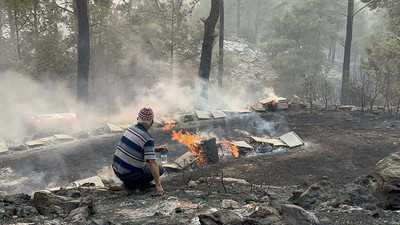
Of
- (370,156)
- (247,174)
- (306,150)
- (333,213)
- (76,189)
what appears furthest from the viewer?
(306,150)

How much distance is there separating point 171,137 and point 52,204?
22.4 ft

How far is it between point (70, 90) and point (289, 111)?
40.3 feet

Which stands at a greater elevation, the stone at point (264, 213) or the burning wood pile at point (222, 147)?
the stone at point (264, 213)

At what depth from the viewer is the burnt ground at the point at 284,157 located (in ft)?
23.4

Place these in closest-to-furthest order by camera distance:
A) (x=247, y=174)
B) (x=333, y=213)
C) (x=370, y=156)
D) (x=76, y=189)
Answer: (x=333, y=213) → (x=76, y=189) → (x=247, y=174) → (x=370, y=156)

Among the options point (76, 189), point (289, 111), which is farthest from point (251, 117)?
point (76, 189)

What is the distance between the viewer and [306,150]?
9.31 meters

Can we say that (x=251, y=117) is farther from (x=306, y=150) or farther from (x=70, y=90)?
(x=70, y=90)

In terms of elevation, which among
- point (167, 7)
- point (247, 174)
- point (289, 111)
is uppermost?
point (167, 7)

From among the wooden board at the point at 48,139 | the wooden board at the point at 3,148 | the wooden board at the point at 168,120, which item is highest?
the wooden board at the point at 168,120

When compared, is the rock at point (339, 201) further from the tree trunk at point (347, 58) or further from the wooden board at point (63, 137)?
the tree trunk at point (347, 58)

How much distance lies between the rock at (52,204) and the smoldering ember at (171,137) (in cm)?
2

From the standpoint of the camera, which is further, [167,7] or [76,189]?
[167,7]

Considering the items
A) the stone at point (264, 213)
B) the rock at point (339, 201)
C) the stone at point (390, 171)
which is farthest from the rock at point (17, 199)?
the stone at point (390, 171)
